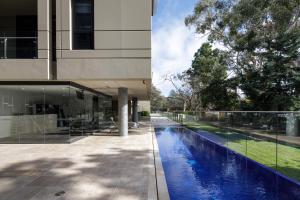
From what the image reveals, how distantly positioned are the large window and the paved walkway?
465 centimetres

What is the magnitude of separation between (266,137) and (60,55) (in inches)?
343

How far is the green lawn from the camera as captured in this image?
8.51 meters

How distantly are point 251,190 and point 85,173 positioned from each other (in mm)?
4342

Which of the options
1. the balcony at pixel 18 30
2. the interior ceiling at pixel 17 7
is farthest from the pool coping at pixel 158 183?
the interior ceiling at pixel 17 7

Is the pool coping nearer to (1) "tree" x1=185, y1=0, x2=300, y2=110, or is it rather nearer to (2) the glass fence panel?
(2) the glass fence panel

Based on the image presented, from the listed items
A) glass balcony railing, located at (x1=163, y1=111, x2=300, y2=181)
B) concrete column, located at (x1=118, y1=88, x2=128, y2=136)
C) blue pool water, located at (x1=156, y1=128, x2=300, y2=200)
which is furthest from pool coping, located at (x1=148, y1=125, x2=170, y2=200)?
concrete column, located at (x1=118, y1=88, x2=128, y2=136)

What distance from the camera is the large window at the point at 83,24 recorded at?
12750mm

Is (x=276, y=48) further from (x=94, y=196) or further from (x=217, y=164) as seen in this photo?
(x=94, y=196)

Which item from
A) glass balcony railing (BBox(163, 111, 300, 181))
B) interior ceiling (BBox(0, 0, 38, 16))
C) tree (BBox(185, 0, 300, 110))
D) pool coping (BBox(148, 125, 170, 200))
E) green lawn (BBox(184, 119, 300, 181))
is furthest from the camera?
tree (BBox(185, 0, 300, 110))

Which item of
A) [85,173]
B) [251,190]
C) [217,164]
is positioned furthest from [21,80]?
[251,190]

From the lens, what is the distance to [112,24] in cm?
1270

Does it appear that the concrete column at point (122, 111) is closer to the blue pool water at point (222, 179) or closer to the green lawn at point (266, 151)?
the blue pool water at point (222, 179)

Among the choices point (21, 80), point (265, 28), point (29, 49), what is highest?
point (265, 28)

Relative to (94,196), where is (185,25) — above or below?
above
